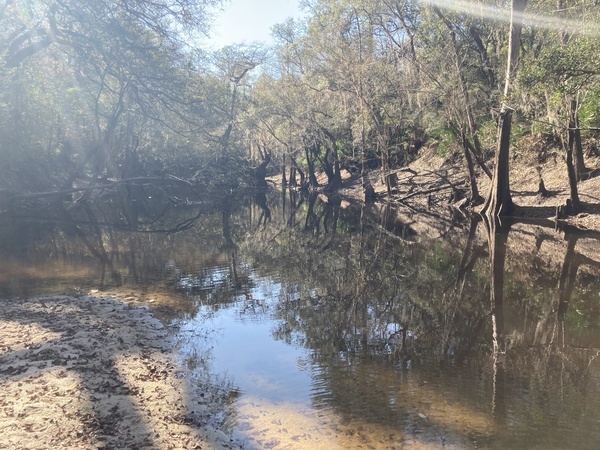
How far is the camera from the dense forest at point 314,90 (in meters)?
14.7

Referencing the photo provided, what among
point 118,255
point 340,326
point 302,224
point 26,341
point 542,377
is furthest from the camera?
point 302,224

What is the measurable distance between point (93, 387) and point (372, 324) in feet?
15.6

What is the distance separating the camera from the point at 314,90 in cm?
3169

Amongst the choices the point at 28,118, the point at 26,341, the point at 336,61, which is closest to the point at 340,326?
the point at 26,341

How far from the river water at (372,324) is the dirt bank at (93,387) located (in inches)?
18.0

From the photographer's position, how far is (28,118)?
26047 mm

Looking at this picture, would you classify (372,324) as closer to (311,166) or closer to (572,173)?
Answer: (572,173)

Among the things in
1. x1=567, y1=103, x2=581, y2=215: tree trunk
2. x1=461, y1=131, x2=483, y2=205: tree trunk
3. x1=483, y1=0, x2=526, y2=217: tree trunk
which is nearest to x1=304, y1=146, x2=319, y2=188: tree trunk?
x1=461, y1=131, x2=483, y2=205: tree trunk

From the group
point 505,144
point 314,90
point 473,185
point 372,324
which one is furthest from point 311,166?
point 372,324

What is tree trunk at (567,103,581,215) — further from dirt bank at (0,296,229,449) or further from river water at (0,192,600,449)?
dirt bank at (0,296,229,449)

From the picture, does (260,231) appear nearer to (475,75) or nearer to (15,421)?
(475,75)

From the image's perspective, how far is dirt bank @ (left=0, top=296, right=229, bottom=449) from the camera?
13.8 feet

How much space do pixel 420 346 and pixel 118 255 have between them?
36.8ft

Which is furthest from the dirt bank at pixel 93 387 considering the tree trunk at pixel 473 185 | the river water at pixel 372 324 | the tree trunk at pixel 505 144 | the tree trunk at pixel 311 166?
the tree trunk at pixel 311 166
